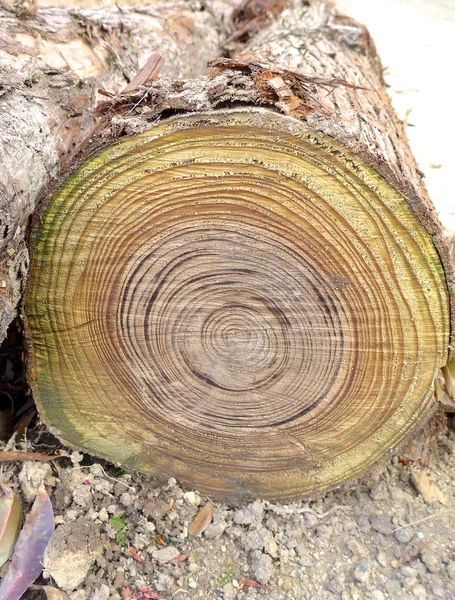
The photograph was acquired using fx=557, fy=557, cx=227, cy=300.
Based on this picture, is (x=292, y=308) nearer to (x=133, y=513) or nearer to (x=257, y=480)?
(x=257, y=480)

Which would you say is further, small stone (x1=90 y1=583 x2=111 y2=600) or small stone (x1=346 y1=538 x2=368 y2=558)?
small stone (x1=346 y1=538 x2=368 y2=558)

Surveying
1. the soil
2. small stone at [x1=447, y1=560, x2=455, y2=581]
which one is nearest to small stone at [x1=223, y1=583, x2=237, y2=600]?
the soil

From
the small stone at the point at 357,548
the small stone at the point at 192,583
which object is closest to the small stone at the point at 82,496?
the small stone at the point at 192,583

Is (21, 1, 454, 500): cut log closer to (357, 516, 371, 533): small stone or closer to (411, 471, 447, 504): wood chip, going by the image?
(357, 516, 371, 533): small stone

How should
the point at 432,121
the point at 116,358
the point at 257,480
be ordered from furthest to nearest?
the point at 432,121, the point at 257,480, the point at 116,358

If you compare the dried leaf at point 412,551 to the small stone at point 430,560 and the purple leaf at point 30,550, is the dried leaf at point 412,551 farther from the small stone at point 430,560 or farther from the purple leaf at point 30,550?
the purple leaf at point 30,550

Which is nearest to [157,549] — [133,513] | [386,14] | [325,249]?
[133,513]
